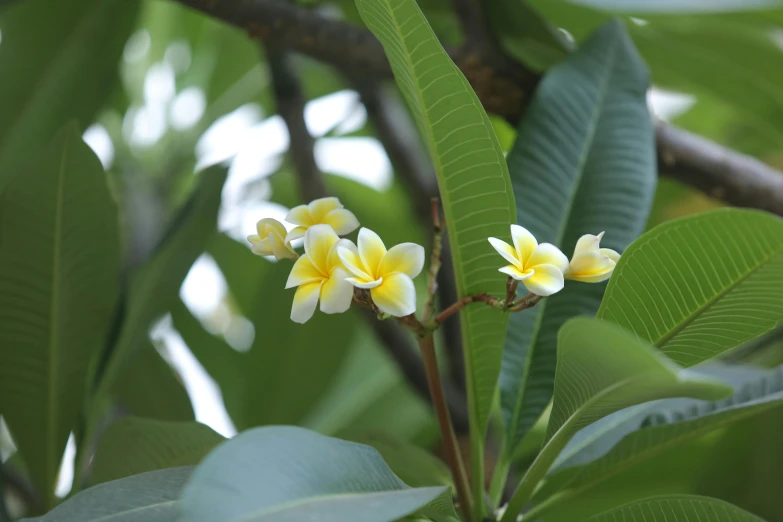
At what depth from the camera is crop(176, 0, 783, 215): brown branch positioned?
0.63 meters

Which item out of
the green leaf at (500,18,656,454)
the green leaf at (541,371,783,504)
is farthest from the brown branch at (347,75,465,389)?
the green leaf at (541,371,783,504)

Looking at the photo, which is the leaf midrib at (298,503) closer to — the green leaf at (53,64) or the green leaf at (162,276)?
the green leaf at (162,276)

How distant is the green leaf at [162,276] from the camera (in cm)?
59

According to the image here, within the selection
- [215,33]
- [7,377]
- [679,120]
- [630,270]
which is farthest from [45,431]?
[679,120]

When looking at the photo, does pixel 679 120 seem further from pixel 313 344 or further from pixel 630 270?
pixel 630 270

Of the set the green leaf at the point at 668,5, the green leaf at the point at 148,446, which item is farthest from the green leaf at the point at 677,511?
the green leaf at the point at 668,5

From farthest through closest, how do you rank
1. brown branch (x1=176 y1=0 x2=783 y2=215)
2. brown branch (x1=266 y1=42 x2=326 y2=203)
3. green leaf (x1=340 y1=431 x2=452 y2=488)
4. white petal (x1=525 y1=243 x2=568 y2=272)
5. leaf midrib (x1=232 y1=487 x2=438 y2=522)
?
brown branch (x1=266 y1=42 x2=326 y2=203)
brown branch (x1=176 y1=0 x2=783 y2=215)
green leaf (x1=340 y1=431 x2=452 y2=488)
white petal (x1=525 y1=243 x2=568 y2=272)
leaf midrib (x1=232 y1=487 x2=438 y2=522)

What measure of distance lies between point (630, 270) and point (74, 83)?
0.60m

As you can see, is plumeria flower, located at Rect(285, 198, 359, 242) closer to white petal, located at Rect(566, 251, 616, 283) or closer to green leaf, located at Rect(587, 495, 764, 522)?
white petal, located at Rect(566, 251, 616, 283)

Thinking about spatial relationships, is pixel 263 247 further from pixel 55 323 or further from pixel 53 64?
pixel 53 64

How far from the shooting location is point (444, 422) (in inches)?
16.7

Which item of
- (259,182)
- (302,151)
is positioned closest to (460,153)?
(302,151)

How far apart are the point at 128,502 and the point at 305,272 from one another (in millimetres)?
138

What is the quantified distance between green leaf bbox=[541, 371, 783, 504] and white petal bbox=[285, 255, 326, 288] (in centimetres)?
23
